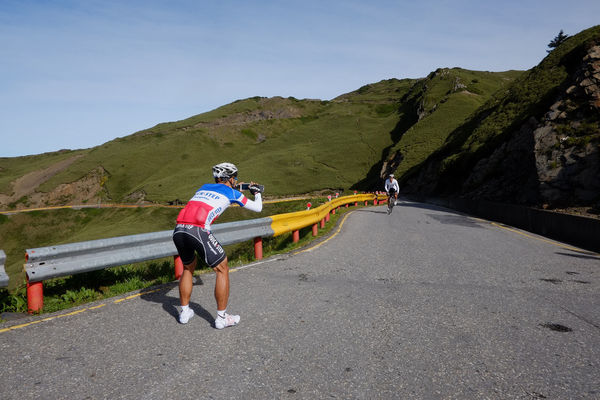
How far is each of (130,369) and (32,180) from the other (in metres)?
96.5

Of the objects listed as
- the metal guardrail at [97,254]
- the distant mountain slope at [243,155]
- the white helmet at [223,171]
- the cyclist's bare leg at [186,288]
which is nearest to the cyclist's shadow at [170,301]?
the cyclist's bare leg at [186,288]

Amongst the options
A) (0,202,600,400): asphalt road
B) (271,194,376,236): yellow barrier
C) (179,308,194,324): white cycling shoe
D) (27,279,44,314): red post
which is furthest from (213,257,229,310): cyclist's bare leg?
(271,194,376,236): yellow barrier

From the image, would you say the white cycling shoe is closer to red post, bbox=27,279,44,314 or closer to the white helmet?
the white helmet

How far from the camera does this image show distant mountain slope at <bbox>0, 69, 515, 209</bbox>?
7812 centimetres

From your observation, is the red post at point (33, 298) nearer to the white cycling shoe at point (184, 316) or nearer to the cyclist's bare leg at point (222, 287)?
the white cycling shoe at point (184, 316)

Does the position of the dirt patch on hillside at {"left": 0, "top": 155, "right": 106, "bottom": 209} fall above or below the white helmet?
below

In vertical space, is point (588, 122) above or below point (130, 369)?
above

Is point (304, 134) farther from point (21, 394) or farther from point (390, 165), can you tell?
point (21, 394)

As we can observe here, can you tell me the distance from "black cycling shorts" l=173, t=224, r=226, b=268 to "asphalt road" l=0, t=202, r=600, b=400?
79 cm

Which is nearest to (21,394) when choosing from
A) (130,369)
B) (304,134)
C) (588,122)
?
(130,369)

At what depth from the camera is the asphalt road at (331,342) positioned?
3.13 m

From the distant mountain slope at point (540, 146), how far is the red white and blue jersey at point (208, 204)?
54.4ft

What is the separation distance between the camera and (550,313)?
16.4 feet

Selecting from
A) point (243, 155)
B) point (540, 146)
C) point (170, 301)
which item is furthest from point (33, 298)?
point (243, 155)
